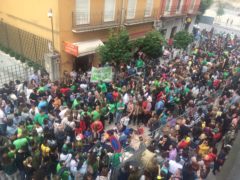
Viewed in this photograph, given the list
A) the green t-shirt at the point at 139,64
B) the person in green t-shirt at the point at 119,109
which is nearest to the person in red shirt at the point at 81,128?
the person in green t-shirt at the point at 119,109

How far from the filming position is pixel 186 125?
9578 millimetres

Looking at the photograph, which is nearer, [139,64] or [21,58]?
→ [21,58]

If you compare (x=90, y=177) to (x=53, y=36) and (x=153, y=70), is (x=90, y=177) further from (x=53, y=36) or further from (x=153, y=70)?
(x=153, y=70)

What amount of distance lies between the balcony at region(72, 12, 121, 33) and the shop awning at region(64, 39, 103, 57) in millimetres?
838

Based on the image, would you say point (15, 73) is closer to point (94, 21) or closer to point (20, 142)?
point (94, 21)

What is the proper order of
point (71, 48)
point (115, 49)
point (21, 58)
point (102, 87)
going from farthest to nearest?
point (21, 58)
point (115, 49)
point (71, 48)
point (102, 87)

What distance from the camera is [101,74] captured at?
1296 centimetres

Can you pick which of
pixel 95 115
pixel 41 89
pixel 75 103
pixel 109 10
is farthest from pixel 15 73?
pixel 95 115

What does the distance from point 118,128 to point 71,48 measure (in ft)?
19.4

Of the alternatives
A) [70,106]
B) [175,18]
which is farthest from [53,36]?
[175,18]

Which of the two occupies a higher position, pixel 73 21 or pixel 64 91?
pixel 73 21

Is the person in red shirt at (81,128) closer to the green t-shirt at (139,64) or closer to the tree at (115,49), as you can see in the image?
the tree at (115,49)

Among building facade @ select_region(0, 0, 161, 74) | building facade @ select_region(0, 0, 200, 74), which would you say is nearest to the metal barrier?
building facade @ select_region(0, 0, 200, 74)

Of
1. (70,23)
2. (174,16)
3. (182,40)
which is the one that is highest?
(70,23)
